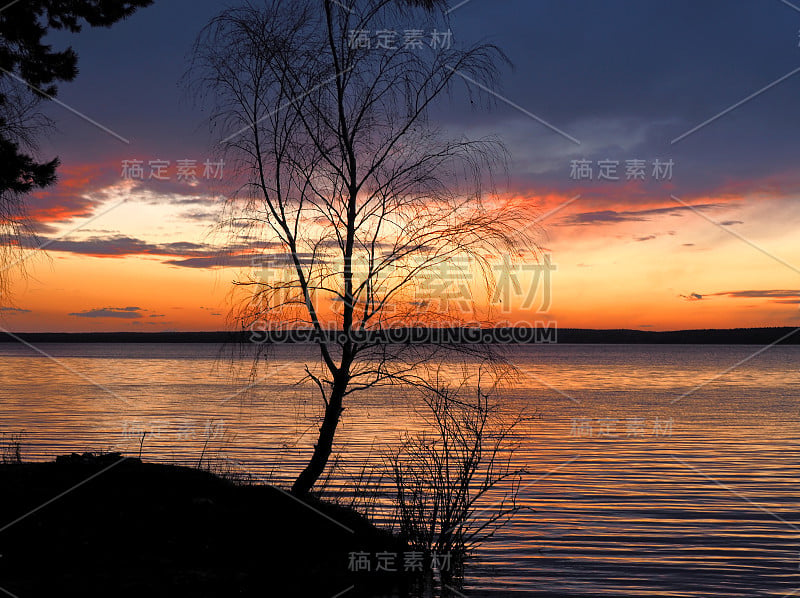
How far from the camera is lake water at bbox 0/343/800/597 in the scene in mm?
12219

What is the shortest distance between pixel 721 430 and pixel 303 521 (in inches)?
1181

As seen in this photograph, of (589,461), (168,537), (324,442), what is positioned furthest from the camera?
(589,461)

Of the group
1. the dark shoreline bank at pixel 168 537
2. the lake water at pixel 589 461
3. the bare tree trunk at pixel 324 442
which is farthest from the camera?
the lake water at pixel 589 461

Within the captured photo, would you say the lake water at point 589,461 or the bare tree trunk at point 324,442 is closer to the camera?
the bare tree trunk at point 324,442

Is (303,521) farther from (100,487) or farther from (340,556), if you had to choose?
(100,487)

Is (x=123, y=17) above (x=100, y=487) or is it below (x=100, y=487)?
above

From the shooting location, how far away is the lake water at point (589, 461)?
40.1 feet

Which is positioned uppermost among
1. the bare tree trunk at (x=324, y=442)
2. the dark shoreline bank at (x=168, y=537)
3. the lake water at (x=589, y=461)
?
→ the bare tree trunk at (x=324, y=442)

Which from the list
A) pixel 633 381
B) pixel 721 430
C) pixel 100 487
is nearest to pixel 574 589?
pixel 100 487

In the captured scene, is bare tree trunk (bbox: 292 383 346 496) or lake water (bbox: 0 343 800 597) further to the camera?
lake water (bbox: 0 343 800 597)

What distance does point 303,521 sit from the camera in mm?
9516

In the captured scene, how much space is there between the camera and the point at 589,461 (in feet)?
78.2

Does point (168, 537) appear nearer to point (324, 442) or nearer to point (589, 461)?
point (324, 442)

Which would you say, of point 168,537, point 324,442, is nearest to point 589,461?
→ point 324,442
